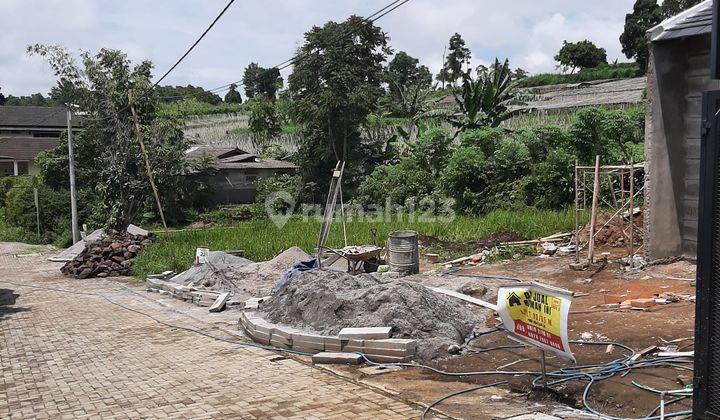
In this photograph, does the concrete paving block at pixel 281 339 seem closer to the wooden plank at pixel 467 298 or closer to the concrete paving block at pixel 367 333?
the concrete paving block at pixel 367 333

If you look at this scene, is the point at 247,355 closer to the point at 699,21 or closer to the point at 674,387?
the point at 674,387

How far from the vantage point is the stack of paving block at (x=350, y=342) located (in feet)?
27.2

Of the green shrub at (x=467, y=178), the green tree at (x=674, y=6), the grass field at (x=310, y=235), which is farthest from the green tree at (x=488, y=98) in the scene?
the green tree at (x=674, y=6)

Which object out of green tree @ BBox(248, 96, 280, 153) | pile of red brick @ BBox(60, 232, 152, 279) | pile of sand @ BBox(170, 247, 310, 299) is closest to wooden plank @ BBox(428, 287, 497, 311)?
pile of sand @ BBox(170, 247, 310, 299)

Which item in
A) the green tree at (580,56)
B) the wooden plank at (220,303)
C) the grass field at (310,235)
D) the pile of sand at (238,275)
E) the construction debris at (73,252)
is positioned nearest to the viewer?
the wooden plank at (220,303)

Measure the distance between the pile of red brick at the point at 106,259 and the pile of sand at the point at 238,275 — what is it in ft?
14.3

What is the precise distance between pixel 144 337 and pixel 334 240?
9.99 m

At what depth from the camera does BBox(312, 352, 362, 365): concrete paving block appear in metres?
8.28

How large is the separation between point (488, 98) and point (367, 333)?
23270 mm

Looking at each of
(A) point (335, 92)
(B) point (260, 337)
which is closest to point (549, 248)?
(B) point (260, 337)

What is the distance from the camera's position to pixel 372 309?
9297mm

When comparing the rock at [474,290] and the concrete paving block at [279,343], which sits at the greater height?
the rock at [474,290]

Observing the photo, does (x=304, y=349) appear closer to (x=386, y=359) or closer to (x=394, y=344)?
(x=386, y=359)

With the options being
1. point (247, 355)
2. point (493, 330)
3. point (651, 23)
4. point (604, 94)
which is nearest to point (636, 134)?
point (604, 94)
